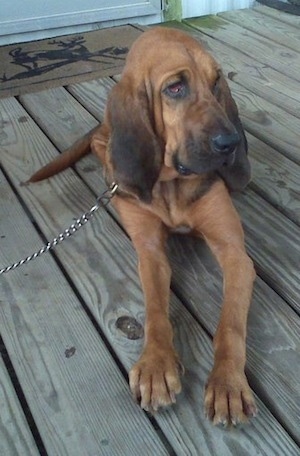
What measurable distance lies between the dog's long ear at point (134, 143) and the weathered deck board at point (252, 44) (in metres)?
1.77

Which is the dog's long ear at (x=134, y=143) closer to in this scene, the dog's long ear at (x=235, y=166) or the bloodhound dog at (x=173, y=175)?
the bloodhound dog at (x=173, y=175)

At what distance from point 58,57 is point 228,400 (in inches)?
113

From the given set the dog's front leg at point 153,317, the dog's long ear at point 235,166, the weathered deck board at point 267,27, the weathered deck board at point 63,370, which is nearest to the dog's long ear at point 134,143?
the dog's front leg at point 153,317

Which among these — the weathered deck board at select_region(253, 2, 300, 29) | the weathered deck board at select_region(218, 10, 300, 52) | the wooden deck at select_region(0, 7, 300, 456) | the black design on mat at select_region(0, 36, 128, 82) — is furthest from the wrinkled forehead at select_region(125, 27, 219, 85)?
the weathered deck board at select_region(253, 2, 300, 29)

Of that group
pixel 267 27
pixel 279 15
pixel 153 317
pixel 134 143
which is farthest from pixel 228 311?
pixel 279 15

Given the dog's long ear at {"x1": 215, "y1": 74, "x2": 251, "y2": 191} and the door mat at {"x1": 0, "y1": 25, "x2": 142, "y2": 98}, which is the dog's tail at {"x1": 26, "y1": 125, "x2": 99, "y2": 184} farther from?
the door mat at {"x1": 0, "y1": 25, "x2": 142, "y2": 98}

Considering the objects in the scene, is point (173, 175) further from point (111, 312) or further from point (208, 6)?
point (208, 6)

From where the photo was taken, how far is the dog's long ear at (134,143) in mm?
1959

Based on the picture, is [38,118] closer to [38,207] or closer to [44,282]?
[38,207]

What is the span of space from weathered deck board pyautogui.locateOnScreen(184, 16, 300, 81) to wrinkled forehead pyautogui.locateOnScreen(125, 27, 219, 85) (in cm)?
165

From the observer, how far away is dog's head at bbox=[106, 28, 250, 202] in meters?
1.89

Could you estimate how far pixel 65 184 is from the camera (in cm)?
270

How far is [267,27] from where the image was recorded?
14.2ft

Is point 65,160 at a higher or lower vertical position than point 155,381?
lower
